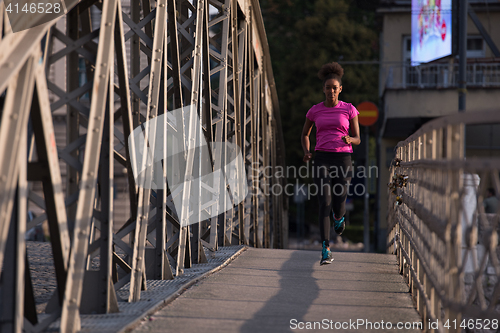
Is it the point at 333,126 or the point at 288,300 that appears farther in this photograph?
the point at 333,126

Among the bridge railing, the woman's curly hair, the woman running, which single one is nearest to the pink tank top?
the woman running

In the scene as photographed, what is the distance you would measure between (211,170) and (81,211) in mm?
3781

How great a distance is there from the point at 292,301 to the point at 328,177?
191 cm

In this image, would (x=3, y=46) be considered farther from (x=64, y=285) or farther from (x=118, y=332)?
(x=118, y=332)

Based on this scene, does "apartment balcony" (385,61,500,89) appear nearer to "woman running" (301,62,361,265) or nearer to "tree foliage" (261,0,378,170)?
"tree foliage" (261,0,378,170)

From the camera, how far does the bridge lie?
9.23ft

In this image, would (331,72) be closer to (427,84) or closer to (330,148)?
(330,148)

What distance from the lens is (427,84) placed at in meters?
21.4

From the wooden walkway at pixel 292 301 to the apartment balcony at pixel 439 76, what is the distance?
615 inches

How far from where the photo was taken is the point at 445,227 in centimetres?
309

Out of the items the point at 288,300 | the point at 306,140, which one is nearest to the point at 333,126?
the point at 306,140

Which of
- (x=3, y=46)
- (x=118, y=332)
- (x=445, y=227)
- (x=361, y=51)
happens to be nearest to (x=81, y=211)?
(x=118, y=332)

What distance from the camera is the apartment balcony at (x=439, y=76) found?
2073cm

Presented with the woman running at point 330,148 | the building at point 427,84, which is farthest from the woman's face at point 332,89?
the building at point 427,84
